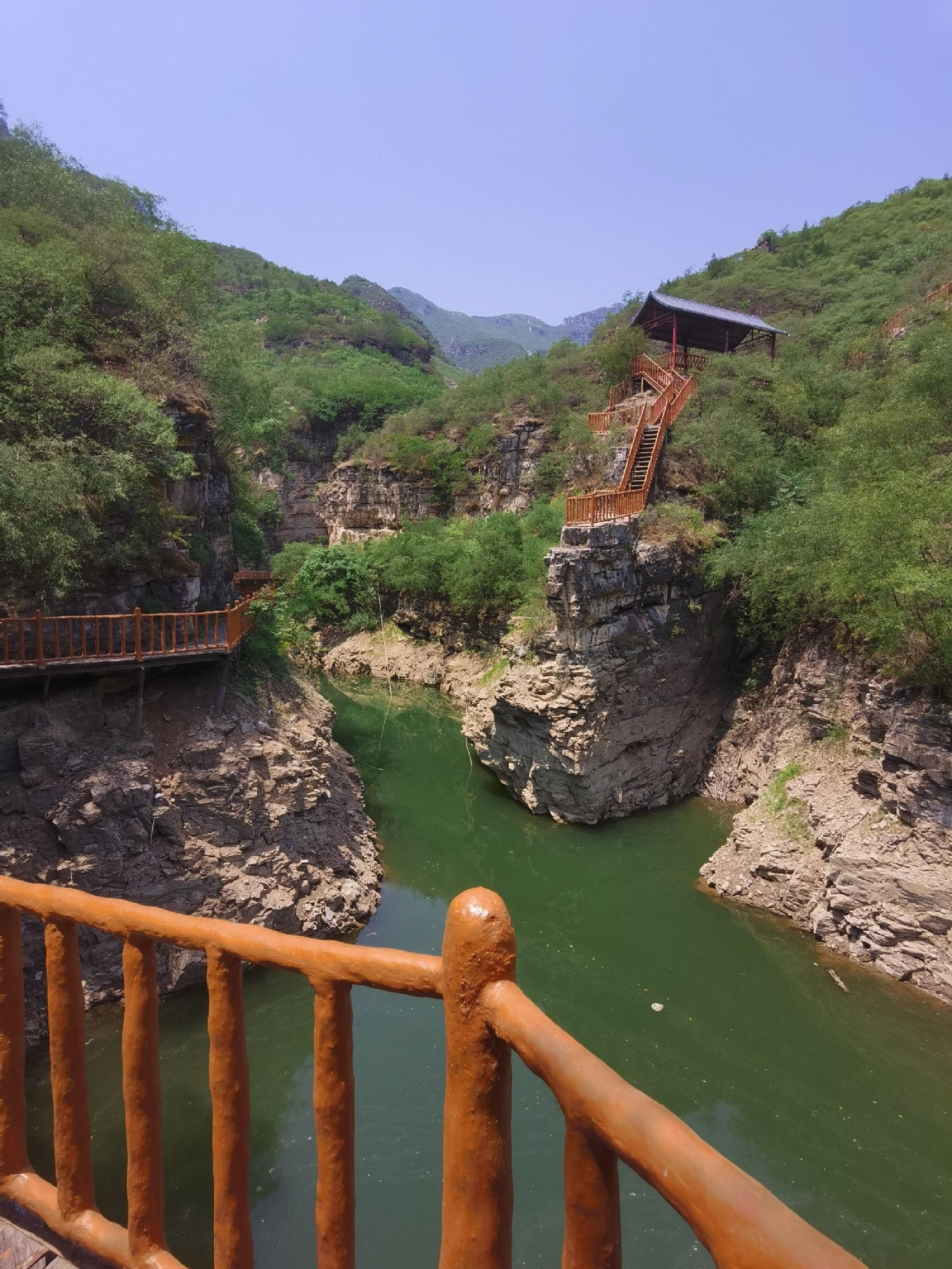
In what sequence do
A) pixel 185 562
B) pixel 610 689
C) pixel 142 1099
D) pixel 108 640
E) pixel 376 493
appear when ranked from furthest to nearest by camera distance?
1. pixel 376 493
2. pixel 610 689
3. pixel 185 562
4. pixel 108 640
5. pixel 142 1099

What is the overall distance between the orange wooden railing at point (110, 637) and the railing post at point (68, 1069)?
6848 millimetres

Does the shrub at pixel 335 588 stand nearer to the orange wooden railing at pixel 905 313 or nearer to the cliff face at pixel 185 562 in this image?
Result: the cliff face at pixel 185 562

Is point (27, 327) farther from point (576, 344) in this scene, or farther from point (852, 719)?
point (576, 344)

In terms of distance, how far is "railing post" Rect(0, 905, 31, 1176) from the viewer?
2.19 m

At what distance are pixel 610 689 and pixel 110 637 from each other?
8.53 metres

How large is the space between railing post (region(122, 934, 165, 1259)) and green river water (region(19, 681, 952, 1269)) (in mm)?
4885

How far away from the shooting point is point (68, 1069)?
2.12m

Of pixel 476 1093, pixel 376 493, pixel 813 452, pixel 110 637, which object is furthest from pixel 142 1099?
pixel 376 493

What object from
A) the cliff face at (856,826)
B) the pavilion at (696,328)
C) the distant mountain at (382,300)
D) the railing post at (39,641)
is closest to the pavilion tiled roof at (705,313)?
the pavilion at (696,328)

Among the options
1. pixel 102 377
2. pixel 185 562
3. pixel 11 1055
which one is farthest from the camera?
pixel 185 562

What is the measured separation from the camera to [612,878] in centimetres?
1167

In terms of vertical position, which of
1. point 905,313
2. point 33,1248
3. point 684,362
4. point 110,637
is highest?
point 905,313

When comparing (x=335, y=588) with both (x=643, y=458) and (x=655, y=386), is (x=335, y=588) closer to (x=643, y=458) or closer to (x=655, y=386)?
(x=655, y=386)

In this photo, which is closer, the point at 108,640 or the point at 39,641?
the point at 39,641
